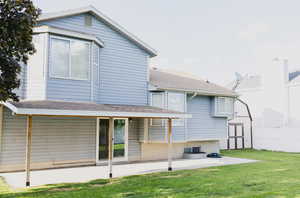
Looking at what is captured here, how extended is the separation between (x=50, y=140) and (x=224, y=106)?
975 cm

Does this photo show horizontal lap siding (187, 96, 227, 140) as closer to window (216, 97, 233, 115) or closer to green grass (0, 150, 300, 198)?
→ window (216, 97, 233, 115)

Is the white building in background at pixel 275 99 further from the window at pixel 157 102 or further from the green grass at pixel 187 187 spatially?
the green grass at pixel 187 187

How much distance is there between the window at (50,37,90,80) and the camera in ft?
32.4

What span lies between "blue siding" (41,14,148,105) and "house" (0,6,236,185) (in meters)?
0.04

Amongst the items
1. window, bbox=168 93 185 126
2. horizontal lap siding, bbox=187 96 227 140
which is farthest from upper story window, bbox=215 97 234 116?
window, bbox=168 93 185 126

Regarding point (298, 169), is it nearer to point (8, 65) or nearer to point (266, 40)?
point (8, 65)

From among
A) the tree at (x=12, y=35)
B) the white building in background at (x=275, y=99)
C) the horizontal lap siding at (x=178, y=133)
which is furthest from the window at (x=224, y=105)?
the tree at (x=12, y=35)

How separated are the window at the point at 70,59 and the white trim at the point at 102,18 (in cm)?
105

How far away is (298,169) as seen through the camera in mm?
10492

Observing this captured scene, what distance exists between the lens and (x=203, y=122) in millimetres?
14508

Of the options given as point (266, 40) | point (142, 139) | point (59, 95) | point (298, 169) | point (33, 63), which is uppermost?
point (266, 40)

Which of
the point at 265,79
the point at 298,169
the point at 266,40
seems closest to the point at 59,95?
the point at 298,169

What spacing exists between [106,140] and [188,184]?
5.15 metres

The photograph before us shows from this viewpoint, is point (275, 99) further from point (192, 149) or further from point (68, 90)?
point (68, 90)
